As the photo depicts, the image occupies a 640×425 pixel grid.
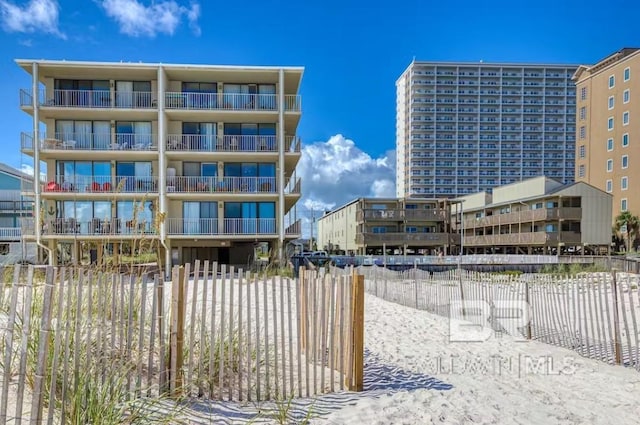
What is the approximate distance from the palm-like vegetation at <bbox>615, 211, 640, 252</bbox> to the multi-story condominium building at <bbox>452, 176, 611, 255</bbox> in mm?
4741

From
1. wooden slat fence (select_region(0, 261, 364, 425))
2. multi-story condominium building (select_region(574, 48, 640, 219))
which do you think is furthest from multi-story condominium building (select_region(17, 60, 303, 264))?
multi-story condominium building (select_region(574, 48, 640, 219))

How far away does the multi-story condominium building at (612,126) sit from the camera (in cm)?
4809

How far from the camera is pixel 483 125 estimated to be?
109 metres

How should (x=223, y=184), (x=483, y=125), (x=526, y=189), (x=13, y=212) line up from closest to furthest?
(x=223, y=184), (x=13, y=212), (x=526, y=189), (x=483, y=125)

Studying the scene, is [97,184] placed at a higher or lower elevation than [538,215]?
higher

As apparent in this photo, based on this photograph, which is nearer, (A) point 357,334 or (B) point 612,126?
(A) point 357,334

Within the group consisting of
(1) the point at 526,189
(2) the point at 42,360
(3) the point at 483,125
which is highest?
(3) the point at 483,125

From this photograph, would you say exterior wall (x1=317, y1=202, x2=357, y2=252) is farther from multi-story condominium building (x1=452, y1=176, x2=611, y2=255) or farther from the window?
the window

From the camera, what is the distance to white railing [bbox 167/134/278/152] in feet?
83.9

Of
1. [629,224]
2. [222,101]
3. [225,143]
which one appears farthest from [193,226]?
[629,224]

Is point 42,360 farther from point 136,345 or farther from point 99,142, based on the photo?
point 99,142

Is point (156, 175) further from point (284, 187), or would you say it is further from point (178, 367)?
point (178, 367)

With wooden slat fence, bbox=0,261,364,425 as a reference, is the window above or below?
above

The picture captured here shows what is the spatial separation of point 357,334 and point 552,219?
151ft
